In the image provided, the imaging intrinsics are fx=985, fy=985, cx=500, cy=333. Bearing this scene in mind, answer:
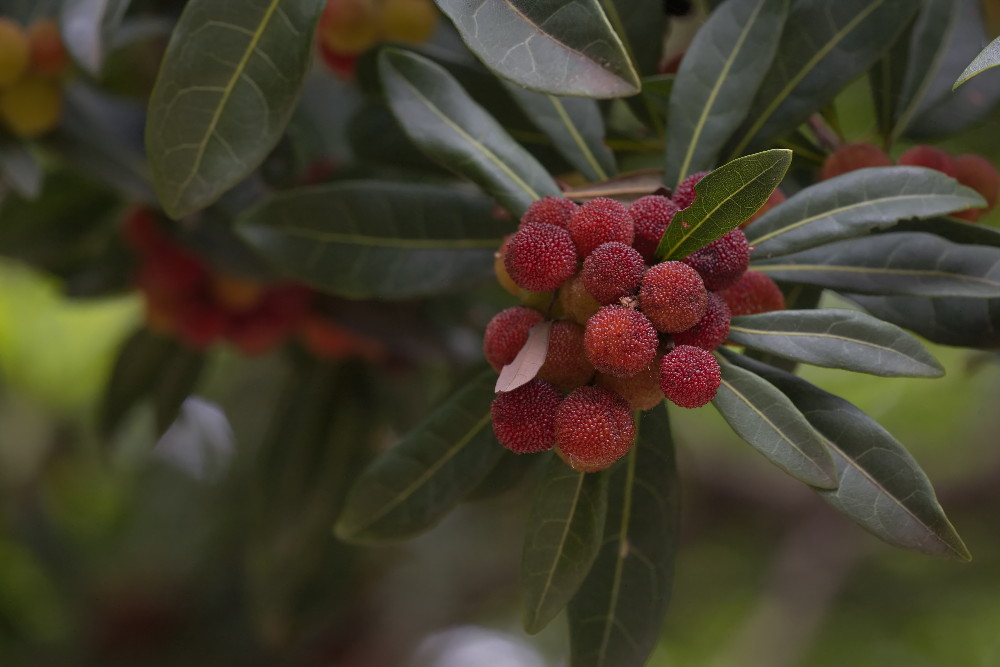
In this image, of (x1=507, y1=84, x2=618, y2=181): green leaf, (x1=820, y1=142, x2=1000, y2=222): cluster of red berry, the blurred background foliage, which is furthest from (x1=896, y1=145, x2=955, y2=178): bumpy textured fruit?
the blurred background foliage

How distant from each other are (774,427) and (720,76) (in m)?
0.33

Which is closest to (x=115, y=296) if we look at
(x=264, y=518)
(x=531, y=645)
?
(x=264, y=518)

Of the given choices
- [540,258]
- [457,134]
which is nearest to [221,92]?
[457,134]

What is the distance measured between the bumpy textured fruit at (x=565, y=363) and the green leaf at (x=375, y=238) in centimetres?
30

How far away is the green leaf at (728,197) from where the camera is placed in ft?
2.07

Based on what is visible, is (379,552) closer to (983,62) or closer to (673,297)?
(673,297)

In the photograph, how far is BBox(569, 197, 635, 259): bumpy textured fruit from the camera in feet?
2.23

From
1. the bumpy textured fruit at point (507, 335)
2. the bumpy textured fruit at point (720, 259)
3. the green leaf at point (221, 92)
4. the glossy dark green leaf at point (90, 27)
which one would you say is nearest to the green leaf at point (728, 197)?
the bumpy textured fruit at point (720, 259)

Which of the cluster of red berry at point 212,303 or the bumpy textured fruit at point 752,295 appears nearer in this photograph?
the bumpy textured fruit at point 752,295

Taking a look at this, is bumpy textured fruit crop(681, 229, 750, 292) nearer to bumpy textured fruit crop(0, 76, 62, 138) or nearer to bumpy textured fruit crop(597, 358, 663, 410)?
bumpy textured fruit crop(597, 358, 663, 410)

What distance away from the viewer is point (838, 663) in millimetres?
2590

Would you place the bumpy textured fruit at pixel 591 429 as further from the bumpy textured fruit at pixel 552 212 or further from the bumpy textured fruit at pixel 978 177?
the bumpy textured fruit at pixel 978 177

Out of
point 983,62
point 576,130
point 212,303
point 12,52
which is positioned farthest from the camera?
point 212,303

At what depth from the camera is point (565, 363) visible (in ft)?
2.25
